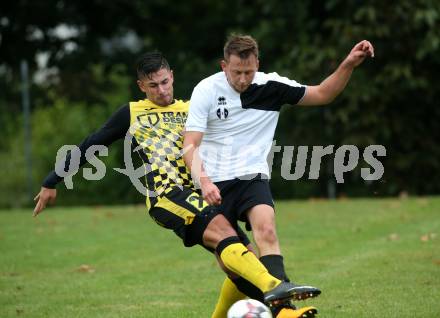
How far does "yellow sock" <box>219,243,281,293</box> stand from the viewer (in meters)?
4.88

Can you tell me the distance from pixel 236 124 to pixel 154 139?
580mm

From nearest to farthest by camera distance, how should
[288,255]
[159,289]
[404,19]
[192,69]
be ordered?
[159,289] → [288,255] → [404,19] → [192,69]

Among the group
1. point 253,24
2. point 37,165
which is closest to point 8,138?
point 37,165

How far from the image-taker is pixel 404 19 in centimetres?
1627

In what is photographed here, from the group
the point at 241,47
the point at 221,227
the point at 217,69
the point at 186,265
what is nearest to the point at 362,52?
the point at 241,47

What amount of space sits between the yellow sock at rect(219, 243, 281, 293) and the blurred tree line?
38.2 feet

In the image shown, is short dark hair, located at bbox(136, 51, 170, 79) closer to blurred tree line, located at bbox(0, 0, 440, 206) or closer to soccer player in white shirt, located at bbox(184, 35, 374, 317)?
soccer player in white shirt, located at bbox(184, 35, 374, 317)

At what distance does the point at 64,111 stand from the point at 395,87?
7.26m

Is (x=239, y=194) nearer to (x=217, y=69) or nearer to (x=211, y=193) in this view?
(x=211, y=193)

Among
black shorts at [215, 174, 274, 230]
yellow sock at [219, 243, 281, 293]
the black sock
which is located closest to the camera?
yellow sock at [219, 243, 281, 293]

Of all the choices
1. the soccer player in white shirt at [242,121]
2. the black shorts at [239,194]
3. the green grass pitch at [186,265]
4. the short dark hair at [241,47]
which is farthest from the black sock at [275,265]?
the short dark hair at [241,47]

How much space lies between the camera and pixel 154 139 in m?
5.61

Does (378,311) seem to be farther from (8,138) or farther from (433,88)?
(8,138)

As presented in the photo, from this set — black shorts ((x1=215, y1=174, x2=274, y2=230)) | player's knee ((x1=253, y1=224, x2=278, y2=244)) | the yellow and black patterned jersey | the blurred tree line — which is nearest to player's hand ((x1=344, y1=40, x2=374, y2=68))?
black shorts ((x1=215, y1=174, x2=274, y2=230))
